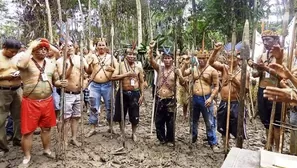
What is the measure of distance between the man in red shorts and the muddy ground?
0.62m

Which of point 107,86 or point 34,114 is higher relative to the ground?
point 107,86

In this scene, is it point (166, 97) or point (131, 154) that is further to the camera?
point (166, 97)

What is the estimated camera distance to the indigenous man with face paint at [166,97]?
5.77 metres

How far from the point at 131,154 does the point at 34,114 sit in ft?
6.32

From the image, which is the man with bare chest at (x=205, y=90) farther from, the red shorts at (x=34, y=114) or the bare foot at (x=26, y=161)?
the bare foot at (x=26, y=161)

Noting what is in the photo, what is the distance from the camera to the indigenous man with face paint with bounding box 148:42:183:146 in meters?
5.77

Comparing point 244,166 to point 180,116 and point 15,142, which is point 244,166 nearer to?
point 15,142

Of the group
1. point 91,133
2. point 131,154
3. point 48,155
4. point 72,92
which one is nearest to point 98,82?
point 72,92

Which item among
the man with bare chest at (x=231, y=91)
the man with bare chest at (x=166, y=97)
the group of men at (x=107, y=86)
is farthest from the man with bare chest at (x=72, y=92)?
the man with bare chest at (x=231, y=91)

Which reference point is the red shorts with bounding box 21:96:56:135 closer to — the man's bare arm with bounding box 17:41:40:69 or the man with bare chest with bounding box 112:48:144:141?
the man's bare arm with bounding box 17:41:40:69

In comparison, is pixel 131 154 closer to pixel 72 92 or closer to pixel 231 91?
pixel 72 92

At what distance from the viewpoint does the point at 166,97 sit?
19.0 feet

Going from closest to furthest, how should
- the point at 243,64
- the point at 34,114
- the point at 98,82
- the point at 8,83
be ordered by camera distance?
the point at 243,64
the point at 34,114
the point at 8,83
the point at 98,82

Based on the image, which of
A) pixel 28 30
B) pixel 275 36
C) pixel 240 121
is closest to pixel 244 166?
pixel 240 121
